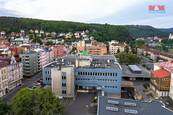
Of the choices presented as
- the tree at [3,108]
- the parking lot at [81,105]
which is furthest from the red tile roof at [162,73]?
the tree at [3,108]

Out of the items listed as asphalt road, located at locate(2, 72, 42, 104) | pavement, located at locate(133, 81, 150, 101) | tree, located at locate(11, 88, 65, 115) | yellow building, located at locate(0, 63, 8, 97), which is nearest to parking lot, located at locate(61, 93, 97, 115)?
tree, located at locate(11, 88, 65, 115)

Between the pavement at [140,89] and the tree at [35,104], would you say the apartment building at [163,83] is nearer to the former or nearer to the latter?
the pavement at [140,89]

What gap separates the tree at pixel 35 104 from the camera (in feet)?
83.5

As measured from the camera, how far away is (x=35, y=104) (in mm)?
27828

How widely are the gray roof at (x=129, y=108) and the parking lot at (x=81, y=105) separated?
11.3 metres


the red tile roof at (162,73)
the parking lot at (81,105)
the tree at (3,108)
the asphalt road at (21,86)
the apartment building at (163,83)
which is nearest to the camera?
the tree at (3,108)

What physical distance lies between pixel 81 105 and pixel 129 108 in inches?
656

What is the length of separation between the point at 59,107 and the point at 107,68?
20.3 m

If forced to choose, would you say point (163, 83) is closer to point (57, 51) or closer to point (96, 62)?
point (96, 62)

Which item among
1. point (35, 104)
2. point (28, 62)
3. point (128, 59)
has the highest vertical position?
point (28, 62)

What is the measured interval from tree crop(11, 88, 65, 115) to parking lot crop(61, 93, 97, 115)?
19.4 ft

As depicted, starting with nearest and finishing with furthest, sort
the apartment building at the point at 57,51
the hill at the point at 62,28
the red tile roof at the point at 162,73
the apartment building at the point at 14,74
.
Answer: the red tile roof at the point at 162,73 → the apartment building at the point at 14,74 → the apartment building at the point at 57,51 → the hill at the point at 62,28

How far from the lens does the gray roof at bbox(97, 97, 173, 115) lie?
66.4 feet

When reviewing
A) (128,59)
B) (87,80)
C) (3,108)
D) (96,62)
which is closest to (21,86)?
(3,108)
